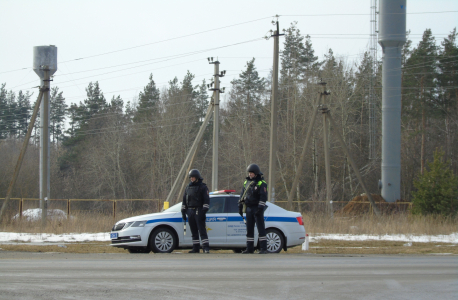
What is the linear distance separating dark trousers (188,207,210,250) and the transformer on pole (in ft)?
91.4

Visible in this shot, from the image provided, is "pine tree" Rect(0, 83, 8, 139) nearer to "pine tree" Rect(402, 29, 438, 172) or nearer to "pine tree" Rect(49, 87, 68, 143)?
"pine tree" Rect(49, 87, 68, 143)

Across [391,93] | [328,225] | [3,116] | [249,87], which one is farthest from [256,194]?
[3,116]

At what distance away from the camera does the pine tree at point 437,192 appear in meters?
26.1

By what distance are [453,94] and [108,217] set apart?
40160mm

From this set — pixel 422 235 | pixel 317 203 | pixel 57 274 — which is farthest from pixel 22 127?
pixel 57 274

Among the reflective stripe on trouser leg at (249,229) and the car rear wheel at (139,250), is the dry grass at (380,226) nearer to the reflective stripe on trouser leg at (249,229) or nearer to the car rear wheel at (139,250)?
the reflective stripe on trouser leg at (249,229)

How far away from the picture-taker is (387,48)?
38.0 metres

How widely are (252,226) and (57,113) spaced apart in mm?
74992

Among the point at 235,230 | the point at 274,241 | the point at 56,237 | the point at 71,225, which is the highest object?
the point at 235,230

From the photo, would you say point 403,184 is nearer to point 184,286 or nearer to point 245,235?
point 245,235

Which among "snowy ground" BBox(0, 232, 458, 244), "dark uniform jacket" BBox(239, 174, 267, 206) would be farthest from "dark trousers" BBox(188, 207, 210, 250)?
"snowy ground" BBox(0, 232, 458, 244)

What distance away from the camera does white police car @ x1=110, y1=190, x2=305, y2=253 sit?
12.6m

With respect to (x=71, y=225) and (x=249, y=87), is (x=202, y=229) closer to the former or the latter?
(x=71, y=225)

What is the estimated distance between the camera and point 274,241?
13.0 metres
